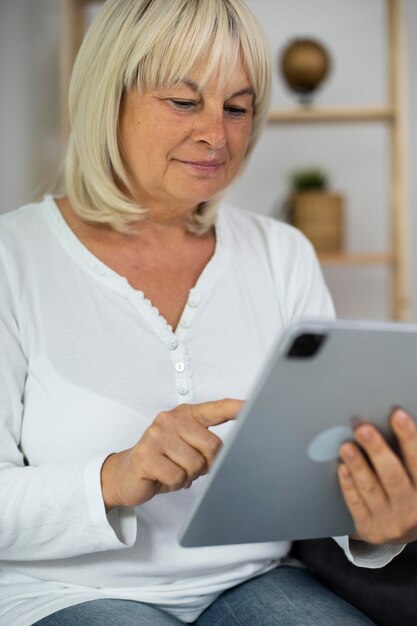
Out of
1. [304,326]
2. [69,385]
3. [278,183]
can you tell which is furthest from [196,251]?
[278,183]

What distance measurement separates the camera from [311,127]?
287 cm

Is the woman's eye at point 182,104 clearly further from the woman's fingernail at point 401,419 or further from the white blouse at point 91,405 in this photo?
the woman's fingernail at point 401,419

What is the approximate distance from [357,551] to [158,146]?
1.98 feet

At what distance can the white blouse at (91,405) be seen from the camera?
3.41 ft

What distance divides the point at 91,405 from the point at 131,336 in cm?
11

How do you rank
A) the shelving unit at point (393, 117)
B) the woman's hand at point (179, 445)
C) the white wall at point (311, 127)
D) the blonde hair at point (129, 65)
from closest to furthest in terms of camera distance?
the woman's hand at point (179, 445), the blonde hair at point (129, 65), the shelving unit at point (393, 117), the white wall at point (311, 127)

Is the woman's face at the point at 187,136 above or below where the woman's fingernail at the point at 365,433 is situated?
above

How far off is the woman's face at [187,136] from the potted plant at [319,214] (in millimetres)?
1286

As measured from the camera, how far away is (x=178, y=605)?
114cm

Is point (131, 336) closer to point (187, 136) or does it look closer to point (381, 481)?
point (187, 136)

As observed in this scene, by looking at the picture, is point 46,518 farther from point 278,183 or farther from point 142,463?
point 278,183

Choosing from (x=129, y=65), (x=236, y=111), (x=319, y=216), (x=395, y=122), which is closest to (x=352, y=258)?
(x=319, y=216)

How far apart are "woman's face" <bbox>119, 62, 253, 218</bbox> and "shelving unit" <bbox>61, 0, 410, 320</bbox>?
4.34 feet

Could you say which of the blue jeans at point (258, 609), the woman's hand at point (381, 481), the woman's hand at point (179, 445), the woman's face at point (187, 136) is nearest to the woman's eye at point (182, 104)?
the woman's face at point (187, 136)
